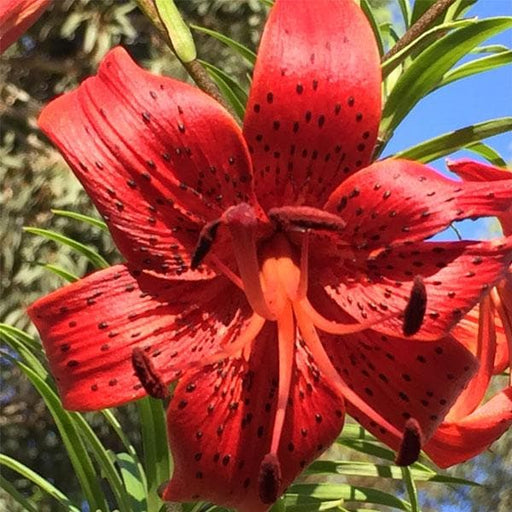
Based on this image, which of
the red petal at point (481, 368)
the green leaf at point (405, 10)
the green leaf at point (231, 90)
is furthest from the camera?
the green leaf at point (405, 10)

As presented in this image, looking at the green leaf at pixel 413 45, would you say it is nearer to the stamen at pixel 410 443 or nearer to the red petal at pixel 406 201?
the red petal at pixel 406 201

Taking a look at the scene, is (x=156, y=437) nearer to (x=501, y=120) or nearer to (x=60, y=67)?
(x=501, y=120)

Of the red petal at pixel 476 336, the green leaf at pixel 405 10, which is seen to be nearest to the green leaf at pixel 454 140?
the red petal at pixel 476 336

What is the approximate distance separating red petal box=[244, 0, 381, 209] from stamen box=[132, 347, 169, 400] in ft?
0.54

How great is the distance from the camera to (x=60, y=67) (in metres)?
3.65

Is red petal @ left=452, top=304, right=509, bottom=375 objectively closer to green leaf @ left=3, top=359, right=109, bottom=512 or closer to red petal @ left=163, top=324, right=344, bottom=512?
red petal @ left=163, top=324, right=344, bottom=512

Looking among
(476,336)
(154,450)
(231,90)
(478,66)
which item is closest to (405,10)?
(478,66)

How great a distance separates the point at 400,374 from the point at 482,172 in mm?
151

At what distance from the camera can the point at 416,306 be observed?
0.61 metres

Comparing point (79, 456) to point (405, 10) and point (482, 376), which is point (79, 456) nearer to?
point (482, 376)

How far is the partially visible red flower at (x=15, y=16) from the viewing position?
0.76 meters

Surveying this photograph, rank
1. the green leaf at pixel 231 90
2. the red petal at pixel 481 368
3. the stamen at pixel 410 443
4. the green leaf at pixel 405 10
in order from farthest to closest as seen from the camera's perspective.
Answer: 1. the green leaf at pixel 405 10
2. the green leaf at pixel 231 90
3. the red petal at pixel 481 368
4. the stamen at pixel 410 443

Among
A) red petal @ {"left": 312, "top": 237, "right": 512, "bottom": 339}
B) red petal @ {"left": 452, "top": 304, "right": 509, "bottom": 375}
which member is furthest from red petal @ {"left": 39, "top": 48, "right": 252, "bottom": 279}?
red petal @ {"left": 452, "top": 304, "right": 509, "bottom": 375}

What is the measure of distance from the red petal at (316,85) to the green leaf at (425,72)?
4.9 inches
